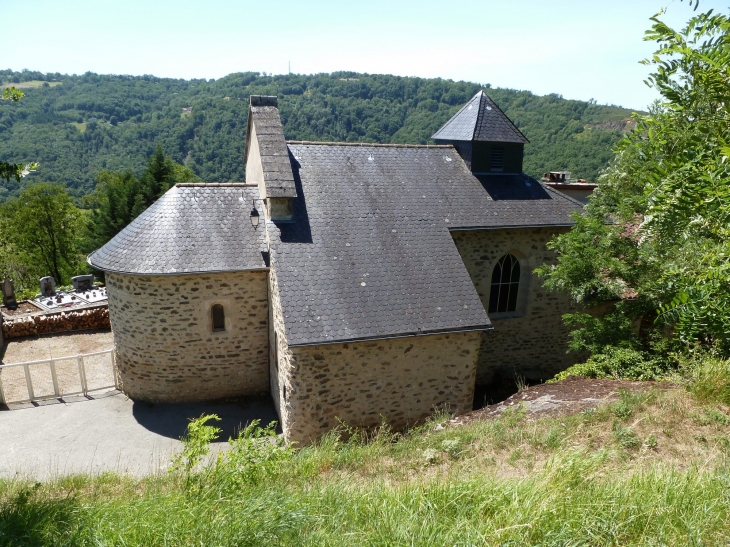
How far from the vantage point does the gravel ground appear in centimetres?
1360

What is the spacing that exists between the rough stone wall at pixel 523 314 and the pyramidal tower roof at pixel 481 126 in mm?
3205

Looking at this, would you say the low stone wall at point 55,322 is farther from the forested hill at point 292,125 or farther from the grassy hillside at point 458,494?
the forested hill at point 292,125

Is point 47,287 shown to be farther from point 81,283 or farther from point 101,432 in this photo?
point 101,432

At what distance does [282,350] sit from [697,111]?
8.50m

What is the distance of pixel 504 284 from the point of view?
46.1 feet

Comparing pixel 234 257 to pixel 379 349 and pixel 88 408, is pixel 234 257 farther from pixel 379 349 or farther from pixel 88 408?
pixel 88 408

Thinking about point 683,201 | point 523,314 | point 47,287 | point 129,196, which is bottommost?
point 47,287

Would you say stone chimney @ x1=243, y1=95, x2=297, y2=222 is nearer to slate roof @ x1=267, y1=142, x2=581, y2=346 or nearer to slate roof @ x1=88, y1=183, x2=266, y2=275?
slate roof @ x1=267, y1=142, x2=581, y2=346

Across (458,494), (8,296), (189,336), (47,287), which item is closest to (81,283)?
(47,287)

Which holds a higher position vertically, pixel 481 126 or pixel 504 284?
pixel 481 126

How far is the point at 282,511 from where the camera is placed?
4203 millimetres

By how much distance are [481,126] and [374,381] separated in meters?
8.79

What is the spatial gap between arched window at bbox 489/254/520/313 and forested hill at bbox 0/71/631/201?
3049 cm

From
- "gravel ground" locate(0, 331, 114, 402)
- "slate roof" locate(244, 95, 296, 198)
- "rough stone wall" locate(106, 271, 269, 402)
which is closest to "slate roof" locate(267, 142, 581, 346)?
"slate roof" locate(244, 95, 296, 198)
